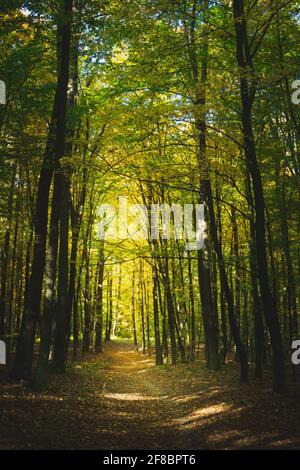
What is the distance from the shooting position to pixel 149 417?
1009cm

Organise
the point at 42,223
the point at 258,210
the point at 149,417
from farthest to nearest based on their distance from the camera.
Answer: the point at 42,223 → the point at 258,210 → the point at 149,417

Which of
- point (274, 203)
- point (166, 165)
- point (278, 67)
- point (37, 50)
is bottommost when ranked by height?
point (274, 203)

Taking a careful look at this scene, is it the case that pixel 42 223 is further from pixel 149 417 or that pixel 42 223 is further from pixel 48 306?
pixel 149 417

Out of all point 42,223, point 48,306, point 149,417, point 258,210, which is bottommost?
point 149,417

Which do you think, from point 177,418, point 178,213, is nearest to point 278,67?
point 177,418

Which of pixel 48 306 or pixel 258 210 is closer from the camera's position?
pixel 258 210

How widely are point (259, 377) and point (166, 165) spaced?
27.1ft

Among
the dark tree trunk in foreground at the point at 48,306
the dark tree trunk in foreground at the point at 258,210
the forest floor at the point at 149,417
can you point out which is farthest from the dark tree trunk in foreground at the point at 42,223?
the dark tree trunk in foreground at the point at 258,210

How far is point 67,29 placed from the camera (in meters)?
A: 11.6

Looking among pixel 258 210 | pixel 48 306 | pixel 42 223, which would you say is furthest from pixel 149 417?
pixel 258 210

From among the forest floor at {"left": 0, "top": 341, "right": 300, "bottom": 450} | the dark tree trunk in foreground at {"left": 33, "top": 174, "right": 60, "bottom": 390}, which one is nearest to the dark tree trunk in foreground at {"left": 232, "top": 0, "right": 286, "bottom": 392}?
the forest floor at {"left": 0, "top": 341, "right": 300, "bottom": 450}

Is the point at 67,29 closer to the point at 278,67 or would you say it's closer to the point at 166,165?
the point at 166,165

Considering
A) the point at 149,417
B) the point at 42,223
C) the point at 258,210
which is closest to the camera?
the point at 149,417

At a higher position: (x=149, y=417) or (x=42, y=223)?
(x=42, y=223)
